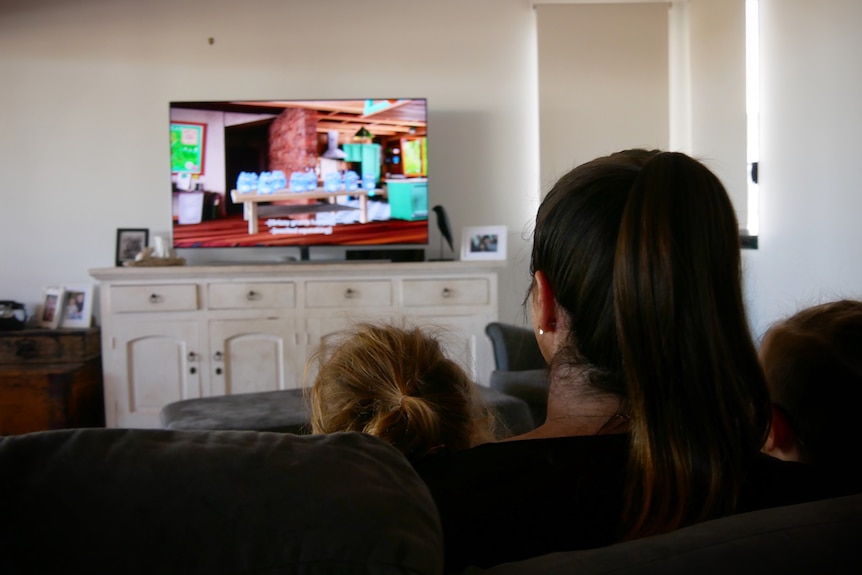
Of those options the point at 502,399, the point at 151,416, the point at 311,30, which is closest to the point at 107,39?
the point at 311,30

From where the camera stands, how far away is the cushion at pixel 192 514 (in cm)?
43

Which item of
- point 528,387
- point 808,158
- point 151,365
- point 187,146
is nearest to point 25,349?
point 151,365

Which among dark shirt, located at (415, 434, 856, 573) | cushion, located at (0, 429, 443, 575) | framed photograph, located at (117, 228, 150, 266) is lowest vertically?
dark shirt, located at (415, 434, 856, 573)

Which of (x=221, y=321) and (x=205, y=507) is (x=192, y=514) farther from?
(x=221, y=321)

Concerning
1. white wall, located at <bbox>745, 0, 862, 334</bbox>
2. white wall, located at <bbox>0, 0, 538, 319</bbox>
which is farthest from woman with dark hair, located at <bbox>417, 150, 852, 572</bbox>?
white wall, located at <bbox>0, 0, 538, 319</bbox>

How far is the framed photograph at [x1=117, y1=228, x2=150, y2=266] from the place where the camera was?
13.6 ft

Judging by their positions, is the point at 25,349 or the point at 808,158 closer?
the point at 808,158

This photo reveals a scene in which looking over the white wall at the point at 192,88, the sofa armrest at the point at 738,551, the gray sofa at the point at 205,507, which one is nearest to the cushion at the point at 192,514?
the gray sofa at the point at 205,507

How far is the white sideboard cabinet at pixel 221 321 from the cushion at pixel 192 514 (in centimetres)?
326

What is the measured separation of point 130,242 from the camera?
4.18m

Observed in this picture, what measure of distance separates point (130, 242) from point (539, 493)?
3897 millimetres

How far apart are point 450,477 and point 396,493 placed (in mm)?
264

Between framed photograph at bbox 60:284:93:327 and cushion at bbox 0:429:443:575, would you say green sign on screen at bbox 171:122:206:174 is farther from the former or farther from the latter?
cushion at bbox 0:429:443:575

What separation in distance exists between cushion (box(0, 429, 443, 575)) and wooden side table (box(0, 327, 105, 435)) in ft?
10.9
